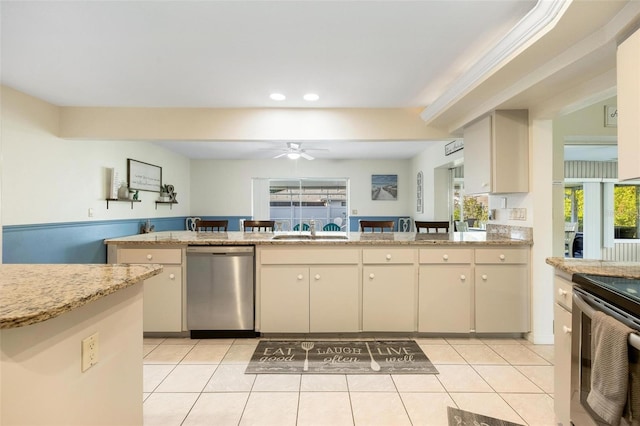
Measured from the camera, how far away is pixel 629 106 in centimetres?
146

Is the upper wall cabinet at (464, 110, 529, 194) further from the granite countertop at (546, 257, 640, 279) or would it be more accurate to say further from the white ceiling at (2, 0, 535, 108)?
the granite countertop at (546, 257, 640, 279)

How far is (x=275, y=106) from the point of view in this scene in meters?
3.37

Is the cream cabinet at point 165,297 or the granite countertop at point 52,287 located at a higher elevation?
the granite countertop at point 52,287

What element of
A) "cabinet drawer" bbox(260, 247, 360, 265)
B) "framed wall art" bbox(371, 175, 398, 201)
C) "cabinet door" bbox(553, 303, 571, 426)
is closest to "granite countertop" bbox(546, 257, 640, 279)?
"cabinet door" bbox(553, 303, 571, 426)

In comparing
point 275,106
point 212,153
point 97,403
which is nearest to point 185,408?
point 97,403

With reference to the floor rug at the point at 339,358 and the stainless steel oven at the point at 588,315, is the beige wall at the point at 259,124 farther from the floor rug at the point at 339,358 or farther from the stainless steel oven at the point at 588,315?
the stainless steel oven at the point at 588,315

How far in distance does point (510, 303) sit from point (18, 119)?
15.6 feet

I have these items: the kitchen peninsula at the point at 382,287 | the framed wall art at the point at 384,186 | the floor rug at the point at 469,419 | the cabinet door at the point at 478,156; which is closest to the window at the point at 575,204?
the framed wall art at the point at 384,186

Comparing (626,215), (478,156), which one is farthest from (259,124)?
(626,215)

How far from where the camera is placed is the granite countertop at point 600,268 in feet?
4.82

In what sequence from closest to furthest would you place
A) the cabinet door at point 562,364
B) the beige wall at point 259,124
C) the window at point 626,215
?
the cabinet door at point 562,364 → the beige wall at point 259,124 → the window at point 626,215

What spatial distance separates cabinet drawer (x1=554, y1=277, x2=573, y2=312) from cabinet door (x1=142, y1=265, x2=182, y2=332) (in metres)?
2.85

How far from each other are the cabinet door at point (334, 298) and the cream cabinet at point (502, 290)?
1.13 m

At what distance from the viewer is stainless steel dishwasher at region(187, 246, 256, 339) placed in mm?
2914
